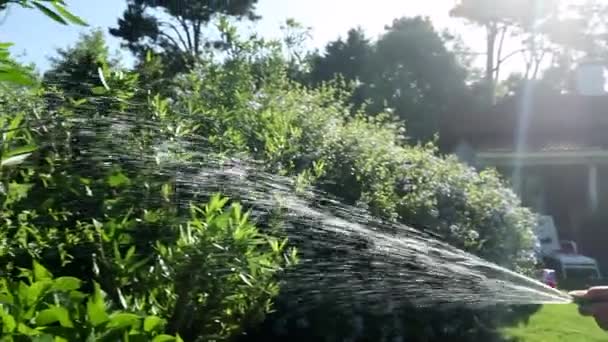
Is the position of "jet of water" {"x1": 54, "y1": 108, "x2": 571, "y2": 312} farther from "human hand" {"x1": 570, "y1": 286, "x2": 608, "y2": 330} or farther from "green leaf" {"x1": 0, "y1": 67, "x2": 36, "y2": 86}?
"green leaf" {"x1": 0, "y1": 67, "x2": 36, "y2": 86}

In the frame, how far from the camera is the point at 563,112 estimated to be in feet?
84.7

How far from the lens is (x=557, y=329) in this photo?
8820 millimetres

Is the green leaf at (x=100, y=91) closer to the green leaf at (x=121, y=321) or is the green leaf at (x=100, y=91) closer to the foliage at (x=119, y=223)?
the foliage at (x=119, y=223)

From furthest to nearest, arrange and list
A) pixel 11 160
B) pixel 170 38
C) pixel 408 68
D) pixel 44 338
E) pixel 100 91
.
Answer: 1. pixel 408 68
2. pixel 170 38
3. pixel 100 91
4. pixel 11 160
5. pixel 44 338

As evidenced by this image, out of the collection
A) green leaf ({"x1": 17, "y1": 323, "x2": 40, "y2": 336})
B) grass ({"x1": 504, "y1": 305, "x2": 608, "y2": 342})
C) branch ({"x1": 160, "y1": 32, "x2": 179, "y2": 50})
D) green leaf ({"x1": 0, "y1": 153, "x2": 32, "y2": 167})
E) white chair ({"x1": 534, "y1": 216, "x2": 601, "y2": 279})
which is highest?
branch ({"x1": 160, "y1": 32, "x2": 179, "y2": 50})

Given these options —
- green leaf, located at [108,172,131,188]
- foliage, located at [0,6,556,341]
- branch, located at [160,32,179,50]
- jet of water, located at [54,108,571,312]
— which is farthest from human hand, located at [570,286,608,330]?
branch, located at [160,32,179,50]

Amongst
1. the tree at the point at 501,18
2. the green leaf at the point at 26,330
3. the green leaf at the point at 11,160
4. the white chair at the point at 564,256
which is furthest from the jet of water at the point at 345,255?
the tree at the point at 501,18

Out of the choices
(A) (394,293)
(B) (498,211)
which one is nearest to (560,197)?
(B) (498,211)

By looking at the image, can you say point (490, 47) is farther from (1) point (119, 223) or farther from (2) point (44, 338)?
(2) point (44, 338)

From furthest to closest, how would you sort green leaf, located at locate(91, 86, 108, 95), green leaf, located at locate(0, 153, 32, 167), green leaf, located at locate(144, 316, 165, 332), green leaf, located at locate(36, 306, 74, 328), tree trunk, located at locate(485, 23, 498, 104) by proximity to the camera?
tree trunk, located at locate(485, 23, 498, 104) → green leaf, located at locate(91, 86, 108, 95) → green leaf, located at locate(0, 153, 32, 167) → green leaf, located at locate(144, 316, 165, 332) → green leaf, located at locate(36, 306, 74, 328)

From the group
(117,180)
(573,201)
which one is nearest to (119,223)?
(117,180)

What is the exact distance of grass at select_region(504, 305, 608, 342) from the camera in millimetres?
8242

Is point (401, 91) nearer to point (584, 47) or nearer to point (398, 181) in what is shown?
point (584, 47)

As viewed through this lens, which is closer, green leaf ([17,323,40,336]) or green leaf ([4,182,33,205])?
A: green leaf ([17,323,40,336])
